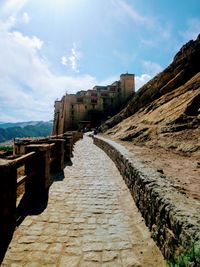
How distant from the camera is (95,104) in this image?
77875 millimetres

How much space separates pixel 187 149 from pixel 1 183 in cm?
997

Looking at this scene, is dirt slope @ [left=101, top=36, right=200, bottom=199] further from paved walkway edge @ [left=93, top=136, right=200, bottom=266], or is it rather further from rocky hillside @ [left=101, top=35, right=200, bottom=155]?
paved walkway edge @ [left=93, top=136, right=200, bottom=266]

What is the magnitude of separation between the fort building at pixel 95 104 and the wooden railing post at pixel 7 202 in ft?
225

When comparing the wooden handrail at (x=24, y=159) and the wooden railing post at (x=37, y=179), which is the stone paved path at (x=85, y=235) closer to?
the wooden railing post at (x=37, y=179)

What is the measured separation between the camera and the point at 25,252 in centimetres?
409

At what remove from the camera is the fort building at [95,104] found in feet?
249

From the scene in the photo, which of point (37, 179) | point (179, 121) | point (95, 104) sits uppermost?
point (95, 104)

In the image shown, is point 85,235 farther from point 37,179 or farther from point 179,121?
point 179,121

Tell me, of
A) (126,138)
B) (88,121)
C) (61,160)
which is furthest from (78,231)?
(88,121)

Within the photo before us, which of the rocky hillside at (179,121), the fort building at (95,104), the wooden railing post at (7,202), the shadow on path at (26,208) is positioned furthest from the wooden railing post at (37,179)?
the fort building at (95,104)

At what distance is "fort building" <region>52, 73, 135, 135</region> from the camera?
7581 centimetres

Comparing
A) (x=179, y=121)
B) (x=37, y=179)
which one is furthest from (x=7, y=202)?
(x=179, y=121)

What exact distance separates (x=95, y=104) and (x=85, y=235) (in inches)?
2913

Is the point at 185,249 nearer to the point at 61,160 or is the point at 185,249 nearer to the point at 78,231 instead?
the point at 78,231
